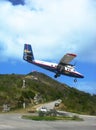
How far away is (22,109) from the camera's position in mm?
82250

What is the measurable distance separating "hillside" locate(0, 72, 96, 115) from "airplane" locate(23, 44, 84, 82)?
378 inches

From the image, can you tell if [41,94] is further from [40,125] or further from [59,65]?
[40,125]

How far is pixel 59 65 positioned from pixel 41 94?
14951 millimetres

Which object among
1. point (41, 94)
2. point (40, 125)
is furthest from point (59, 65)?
point (40, 125)

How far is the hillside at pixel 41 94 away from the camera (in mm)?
85250

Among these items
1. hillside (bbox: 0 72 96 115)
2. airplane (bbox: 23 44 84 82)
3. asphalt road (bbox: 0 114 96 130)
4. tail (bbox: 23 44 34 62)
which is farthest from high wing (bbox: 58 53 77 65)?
asphalt road (bbox: 0 114 96 130)

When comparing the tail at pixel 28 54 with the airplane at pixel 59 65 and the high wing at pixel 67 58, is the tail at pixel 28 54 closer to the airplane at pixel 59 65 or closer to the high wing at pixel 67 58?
the airplane at pixel 59 65

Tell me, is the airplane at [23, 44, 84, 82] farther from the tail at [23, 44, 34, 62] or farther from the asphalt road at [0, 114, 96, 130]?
the asphalt road at [0, 114, 96, 130]

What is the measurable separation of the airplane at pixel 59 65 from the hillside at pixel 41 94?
9611 mm

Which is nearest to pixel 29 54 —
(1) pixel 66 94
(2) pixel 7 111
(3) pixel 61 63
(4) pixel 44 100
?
(3) pixel 61 63

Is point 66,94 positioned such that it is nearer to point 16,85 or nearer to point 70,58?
point 16,85

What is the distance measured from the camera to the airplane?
75.5 m

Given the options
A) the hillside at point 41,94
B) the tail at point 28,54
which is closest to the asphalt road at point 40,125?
the tail at point 28,54

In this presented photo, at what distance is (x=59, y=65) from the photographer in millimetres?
78750
